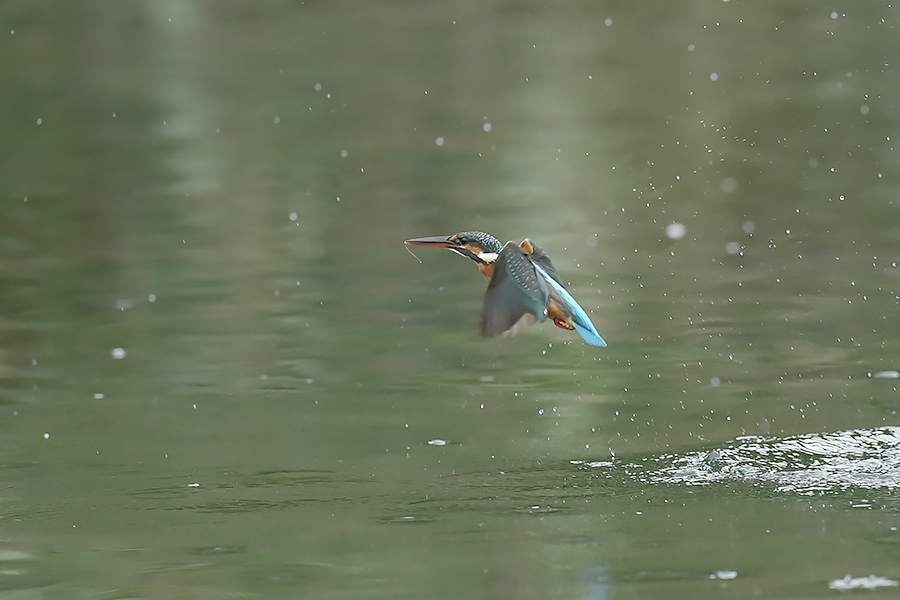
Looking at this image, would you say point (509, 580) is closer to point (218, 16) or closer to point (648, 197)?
point (648, 197)

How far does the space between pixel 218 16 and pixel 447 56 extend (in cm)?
376

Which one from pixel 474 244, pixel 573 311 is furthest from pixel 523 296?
pixel 474 244

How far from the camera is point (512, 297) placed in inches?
191

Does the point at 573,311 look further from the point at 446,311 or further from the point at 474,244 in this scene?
the point at 446,311

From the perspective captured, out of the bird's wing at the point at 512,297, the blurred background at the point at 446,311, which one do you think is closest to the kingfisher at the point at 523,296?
the bird's wing at the point at 512,297

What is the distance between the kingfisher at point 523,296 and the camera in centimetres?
482

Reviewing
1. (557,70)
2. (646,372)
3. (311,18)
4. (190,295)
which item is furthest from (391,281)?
(311,18)

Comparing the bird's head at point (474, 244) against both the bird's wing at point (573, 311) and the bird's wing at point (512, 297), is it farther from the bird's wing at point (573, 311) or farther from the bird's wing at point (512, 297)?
the bird's wing at point (512, 297)

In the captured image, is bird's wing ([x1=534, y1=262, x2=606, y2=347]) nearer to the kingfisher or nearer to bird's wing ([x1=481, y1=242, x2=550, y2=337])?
the kingfisher

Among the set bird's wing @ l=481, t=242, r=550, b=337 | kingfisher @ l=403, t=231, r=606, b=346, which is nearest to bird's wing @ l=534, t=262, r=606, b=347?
kingfisher @ l=403, t=231, r=606, b=346

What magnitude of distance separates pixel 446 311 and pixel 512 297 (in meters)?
3.46

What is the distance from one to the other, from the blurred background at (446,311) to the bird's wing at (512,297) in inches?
23.4

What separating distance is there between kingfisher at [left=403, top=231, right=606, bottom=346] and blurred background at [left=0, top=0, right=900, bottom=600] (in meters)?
0.57

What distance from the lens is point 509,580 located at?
4.20m
